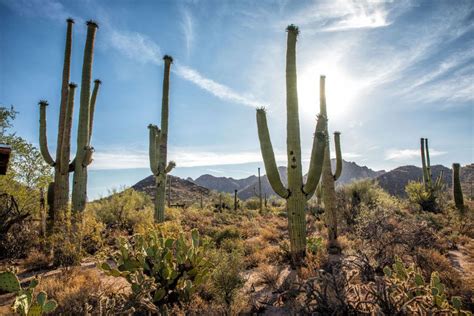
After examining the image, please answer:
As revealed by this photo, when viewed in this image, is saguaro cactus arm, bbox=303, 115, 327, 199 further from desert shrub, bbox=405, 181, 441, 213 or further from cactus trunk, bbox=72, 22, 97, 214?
desert shrub, bbox=405, 181, 441, 213

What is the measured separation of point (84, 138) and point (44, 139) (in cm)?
268

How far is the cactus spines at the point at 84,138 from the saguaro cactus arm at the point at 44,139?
62.7 inches

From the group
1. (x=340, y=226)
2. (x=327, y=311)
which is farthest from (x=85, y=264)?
(x=340, y=226)

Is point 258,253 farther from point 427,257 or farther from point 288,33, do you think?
point 288,33

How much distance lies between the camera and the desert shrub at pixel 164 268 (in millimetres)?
4660

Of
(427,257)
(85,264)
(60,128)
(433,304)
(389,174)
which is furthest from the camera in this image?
(389,174)

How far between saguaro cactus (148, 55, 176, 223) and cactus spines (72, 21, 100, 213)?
267 cm

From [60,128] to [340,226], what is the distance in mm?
12174

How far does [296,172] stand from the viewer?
24.4ft

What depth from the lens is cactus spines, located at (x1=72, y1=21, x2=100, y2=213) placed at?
8.93 metres

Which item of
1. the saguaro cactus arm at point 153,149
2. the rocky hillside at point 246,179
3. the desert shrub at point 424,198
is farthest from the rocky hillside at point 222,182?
the saguaro cactus arm at point 153,149

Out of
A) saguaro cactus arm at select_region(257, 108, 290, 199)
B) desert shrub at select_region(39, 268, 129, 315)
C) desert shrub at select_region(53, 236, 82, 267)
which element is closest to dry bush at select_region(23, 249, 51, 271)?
desert shrub at select_region(53, 236, 82, 267)

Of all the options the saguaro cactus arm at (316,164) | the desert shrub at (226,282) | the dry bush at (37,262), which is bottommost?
the dry bush at (37,262)

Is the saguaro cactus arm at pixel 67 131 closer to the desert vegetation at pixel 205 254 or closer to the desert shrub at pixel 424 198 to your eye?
the desert vegetation at pixel 205 254
